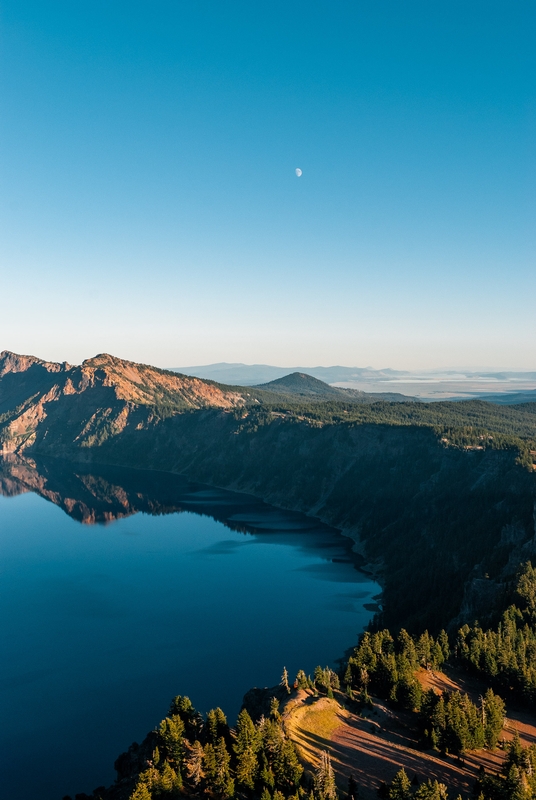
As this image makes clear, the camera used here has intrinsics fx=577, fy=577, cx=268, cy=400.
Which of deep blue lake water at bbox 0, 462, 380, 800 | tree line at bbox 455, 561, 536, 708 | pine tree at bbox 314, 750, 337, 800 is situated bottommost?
deep blue lake water at bbox 0, 462, 380, 800

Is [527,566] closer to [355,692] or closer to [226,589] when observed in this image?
[355,692]

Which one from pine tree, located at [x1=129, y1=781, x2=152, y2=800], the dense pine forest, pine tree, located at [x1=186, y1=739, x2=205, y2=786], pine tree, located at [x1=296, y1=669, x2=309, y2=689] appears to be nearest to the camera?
pine tree, located at [x1=129, y1=781, x2=152, y2=800]

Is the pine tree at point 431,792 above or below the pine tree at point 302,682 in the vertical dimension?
above

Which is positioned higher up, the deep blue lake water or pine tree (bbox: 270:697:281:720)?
pine tree (bbox: 270:697:281:720)

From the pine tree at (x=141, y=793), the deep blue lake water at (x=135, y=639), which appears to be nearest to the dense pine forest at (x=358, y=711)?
the pine tree at (x=141, y=793)

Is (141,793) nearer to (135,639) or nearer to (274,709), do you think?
(274,709)

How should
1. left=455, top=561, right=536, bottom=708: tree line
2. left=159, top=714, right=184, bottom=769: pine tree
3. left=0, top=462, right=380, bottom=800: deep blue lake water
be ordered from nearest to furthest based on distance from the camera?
left=159, top=714, right=184, bottom=769: pine tree, left=455, top=561, right=536, bottom=708: tree line, left=0, top=462, right=380, bottom=800: deep blue lake water

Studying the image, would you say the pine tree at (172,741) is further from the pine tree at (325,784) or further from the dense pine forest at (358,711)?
the pine tree at (325,784)

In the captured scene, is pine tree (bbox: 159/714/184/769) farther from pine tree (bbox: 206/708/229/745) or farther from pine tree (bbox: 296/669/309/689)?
pine tree (bbox: 296/669/309/689)

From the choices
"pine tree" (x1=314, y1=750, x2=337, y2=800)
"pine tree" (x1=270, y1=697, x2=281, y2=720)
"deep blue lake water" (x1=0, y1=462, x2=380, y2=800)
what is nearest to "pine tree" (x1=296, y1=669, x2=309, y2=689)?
"pine tree" (x1=270, y1=697, x2=281, y2=720)

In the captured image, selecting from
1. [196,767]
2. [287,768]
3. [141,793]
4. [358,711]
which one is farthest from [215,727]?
[358,711]
